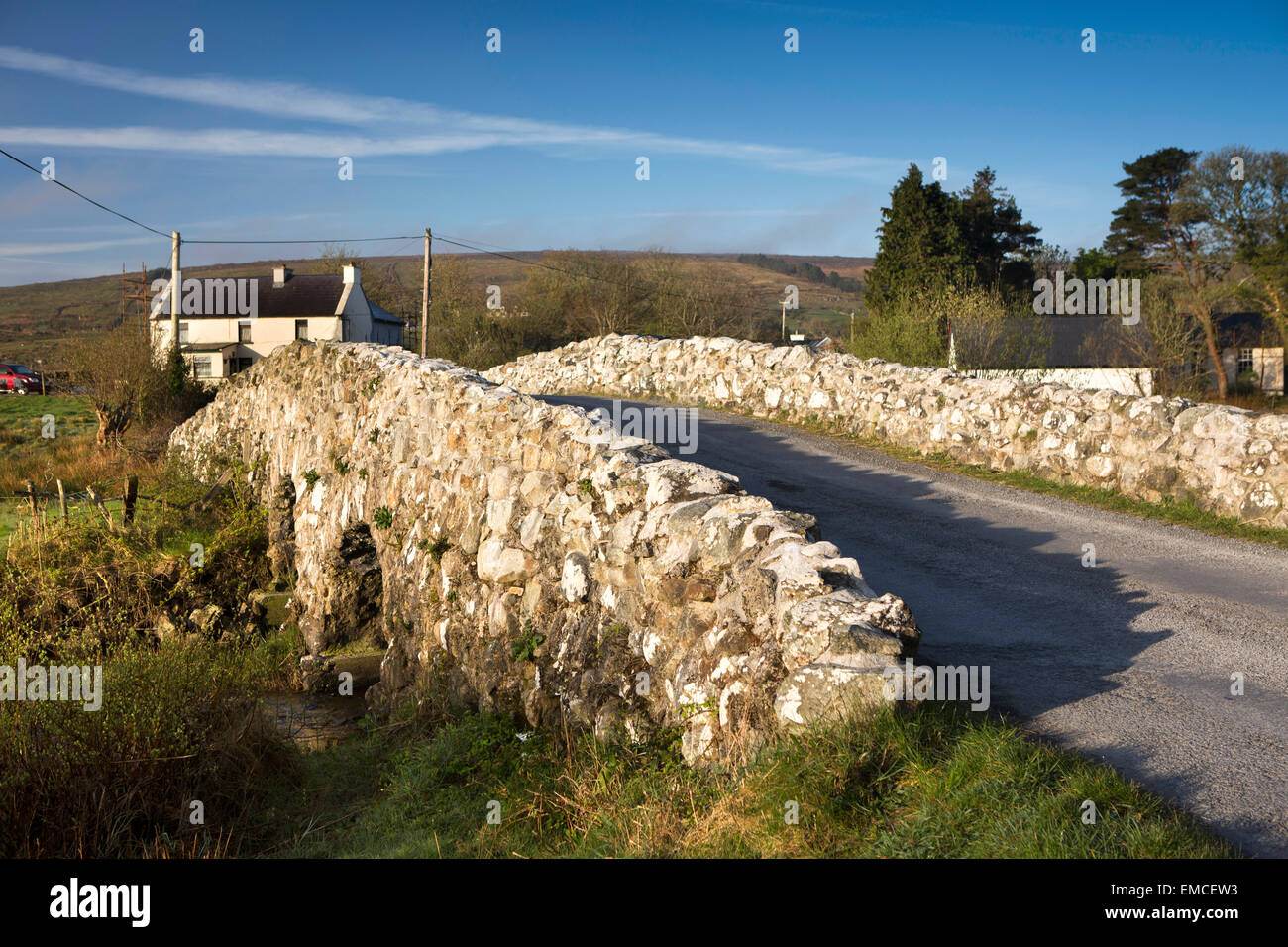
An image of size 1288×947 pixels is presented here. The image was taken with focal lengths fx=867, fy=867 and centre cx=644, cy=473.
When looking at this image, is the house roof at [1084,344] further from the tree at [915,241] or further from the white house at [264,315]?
the white house at [264,315]

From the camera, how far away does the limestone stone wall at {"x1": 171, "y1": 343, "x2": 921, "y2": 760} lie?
4.33m

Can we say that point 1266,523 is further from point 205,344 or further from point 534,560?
point 205,344

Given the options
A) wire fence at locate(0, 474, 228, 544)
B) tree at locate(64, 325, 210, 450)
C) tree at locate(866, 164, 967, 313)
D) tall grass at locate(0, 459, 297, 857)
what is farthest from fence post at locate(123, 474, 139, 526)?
tree at locate(866, 164, 967, 313)

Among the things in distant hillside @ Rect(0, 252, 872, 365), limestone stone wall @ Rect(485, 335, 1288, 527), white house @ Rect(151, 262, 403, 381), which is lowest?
limestone stone wall @ Rect(485, 335, 1288, 527)

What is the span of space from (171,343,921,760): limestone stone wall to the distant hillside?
130ft

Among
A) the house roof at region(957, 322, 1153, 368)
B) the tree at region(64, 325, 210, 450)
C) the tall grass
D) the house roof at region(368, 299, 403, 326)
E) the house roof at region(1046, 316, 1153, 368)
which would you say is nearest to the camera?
the tall grass

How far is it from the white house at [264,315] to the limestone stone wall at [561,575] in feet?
129

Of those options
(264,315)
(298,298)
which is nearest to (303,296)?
(298,298)

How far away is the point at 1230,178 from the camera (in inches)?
1567

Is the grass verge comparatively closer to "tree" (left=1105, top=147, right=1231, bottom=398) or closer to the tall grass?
the tall grass

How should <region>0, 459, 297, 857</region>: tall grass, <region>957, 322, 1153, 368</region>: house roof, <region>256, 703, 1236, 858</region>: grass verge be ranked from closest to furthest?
<region>256, 703, 1236, 858</region>: grass verge < <region>0, 459, 297, 857</region>: tall grass < <region>957, 322, 1153, 368</region>: house roof

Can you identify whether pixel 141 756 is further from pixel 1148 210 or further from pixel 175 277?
pixel 1148 210

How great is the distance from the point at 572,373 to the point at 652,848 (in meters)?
20.7

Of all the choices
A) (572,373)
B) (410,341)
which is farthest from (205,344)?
(572,373)
